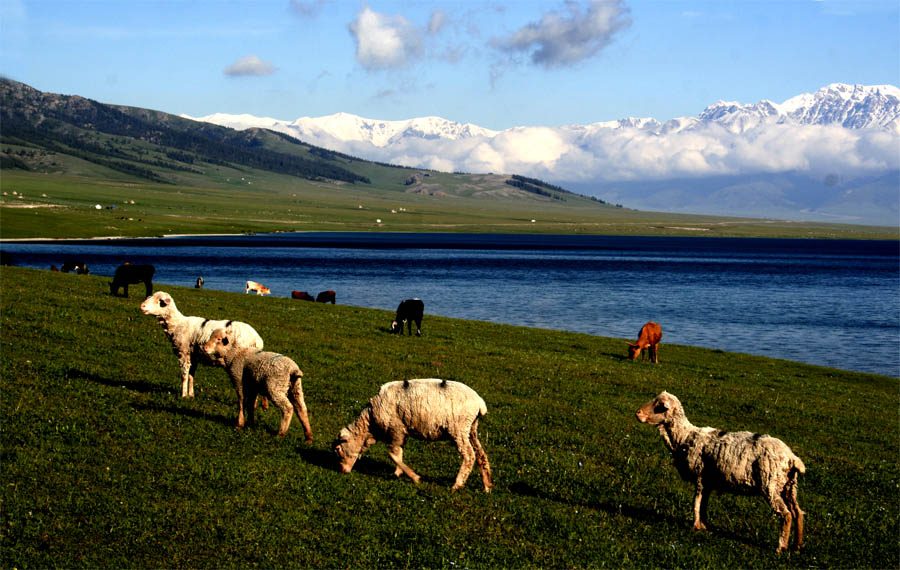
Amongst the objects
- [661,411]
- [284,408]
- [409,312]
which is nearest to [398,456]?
[284,408]

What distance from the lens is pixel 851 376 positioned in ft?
137

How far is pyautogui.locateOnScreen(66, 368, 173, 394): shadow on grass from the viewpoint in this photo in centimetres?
1983

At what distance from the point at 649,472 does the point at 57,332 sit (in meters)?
20.5

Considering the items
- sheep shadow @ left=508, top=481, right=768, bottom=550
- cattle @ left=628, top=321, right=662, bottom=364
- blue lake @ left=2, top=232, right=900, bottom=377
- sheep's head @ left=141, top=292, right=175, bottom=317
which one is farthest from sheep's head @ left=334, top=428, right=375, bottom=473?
blue lake @ left=2, top=232, right=900, bottom=377

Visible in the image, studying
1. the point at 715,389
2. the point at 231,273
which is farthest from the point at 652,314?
the point at 231,273

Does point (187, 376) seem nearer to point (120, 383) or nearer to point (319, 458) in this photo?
point (120, 383)

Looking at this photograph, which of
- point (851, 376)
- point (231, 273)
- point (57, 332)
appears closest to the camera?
point (57, 332)

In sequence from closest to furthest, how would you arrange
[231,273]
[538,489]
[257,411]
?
[538,489] < [257,411] < [231,273]

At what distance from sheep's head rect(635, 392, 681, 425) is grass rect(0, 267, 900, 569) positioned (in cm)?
188

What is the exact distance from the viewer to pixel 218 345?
1789 centimetres

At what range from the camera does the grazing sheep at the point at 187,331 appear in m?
18.9

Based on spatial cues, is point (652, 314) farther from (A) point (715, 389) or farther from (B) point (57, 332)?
(B) point (57, 332)

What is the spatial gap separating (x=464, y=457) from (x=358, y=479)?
2123 millimetres

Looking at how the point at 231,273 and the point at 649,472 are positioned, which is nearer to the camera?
the point at 649,472
